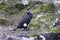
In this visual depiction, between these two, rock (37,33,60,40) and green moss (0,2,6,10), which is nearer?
rock (37,33,60,40)

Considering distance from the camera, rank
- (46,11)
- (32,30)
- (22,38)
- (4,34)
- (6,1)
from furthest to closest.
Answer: (6,1) < (46,11) < (32,30) < (4,34) < (22,38)

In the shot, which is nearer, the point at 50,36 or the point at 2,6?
the point at 50,36

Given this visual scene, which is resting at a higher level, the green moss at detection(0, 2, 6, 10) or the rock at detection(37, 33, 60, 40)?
the rock at detection(37, 33, 60, 40)

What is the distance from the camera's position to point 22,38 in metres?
7.87

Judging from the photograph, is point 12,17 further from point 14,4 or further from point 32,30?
point 32,30

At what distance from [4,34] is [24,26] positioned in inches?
38.2

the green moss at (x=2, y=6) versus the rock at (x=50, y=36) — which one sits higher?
the rock at (x=50, y=36)

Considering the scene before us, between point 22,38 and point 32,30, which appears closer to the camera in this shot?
point 22,38

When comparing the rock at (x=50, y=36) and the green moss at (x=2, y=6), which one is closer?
the rock at (x=50, y=36)

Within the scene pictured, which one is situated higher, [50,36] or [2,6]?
[50,36]

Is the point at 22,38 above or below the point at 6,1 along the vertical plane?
above

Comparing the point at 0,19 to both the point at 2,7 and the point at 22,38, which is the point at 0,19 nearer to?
the point at 2,7

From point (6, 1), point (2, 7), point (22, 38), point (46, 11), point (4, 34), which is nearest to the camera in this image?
point (22, 38)

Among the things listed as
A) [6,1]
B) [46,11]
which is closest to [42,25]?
[46,11]
